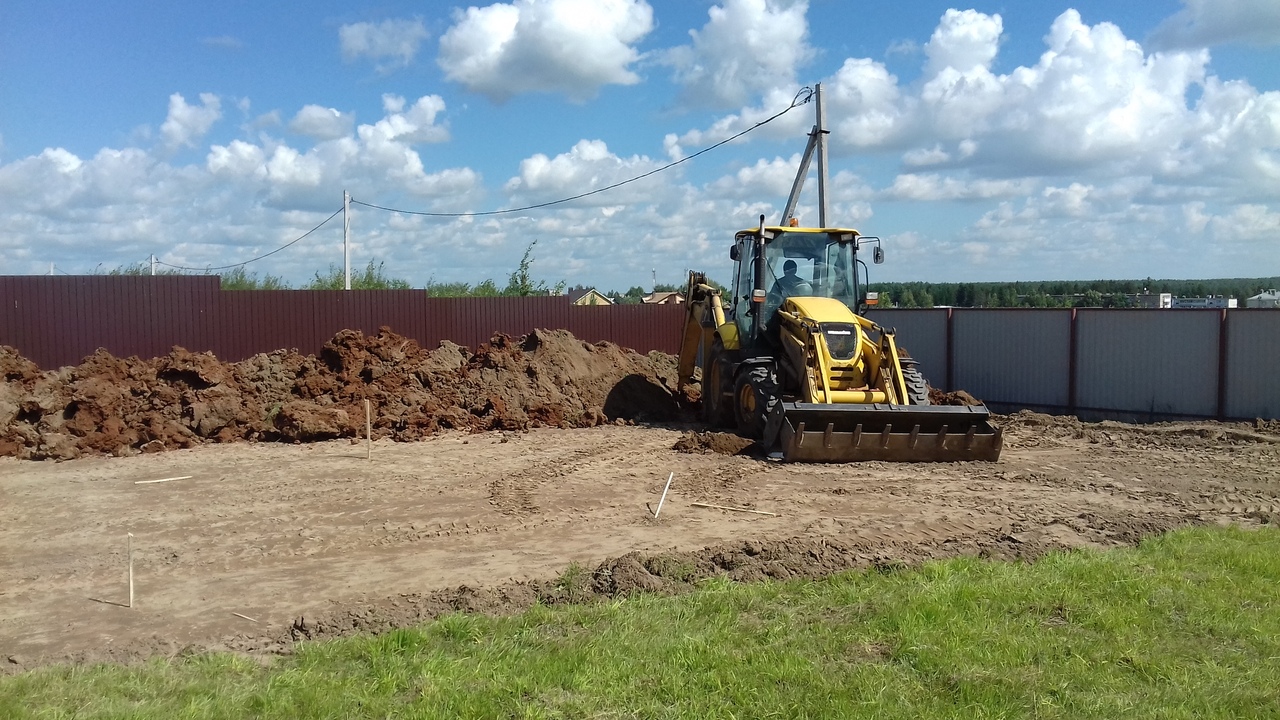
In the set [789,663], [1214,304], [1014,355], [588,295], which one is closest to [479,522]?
[789,663]

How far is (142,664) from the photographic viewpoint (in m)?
5.50

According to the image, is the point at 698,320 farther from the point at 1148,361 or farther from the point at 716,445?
the point at 1148,361

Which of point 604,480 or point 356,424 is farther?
point 356,424

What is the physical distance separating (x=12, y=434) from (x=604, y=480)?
28.8 ft

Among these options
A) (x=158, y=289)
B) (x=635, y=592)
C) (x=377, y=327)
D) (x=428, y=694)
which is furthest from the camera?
(x=377, y=327)

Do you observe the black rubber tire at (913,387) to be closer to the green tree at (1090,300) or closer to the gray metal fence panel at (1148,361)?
the gray metal fence panel at (1148,361)

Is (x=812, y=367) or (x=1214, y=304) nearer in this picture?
(x=812, y=367)

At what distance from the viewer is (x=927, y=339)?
20672mm

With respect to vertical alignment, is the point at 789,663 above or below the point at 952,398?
below

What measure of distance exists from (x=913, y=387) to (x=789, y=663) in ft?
27.6

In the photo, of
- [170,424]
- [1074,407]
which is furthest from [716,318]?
[170,424]

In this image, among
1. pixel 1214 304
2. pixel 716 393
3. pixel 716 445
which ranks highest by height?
pixel 1214 304

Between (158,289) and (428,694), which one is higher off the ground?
(158,289)

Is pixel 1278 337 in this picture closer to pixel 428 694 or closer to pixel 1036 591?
pixel 1036 591
